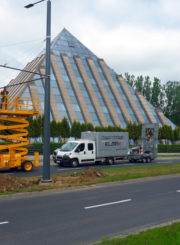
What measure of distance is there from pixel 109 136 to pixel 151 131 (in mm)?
7007

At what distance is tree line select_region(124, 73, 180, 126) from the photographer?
90.1 meters

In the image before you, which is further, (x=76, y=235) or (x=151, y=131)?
(x=151, y=131)

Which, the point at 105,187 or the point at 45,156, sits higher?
the point at 45,156

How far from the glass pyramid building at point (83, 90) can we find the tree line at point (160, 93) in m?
30.8

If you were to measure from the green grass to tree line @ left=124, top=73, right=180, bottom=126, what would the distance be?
86019 mm

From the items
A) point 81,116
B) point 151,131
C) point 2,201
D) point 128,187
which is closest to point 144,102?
point 81,116

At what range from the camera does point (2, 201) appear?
1086 cm

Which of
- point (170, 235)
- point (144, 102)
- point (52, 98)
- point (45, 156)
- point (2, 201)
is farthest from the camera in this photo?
point (144, 102)

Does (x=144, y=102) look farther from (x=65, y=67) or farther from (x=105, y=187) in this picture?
(x=105, y=187)

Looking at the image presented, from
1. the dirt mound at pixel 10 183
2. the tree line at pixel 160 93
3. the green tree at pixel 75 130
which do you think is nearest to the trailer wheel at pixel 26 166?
the dirt mound at pixel 10 183

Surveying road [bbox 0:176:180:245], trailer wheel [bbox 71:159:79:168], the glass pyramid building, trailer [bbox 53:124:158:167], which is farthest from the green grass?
the glass pyramid building

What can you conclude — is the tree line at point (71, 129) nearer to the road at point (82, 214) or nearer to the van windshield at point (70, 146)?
the van windshield at point (70, 146)

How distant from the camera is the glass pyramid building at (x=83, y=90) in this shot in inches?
1856

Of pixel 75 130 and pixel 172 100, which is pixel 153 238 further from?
pixel 172 100
